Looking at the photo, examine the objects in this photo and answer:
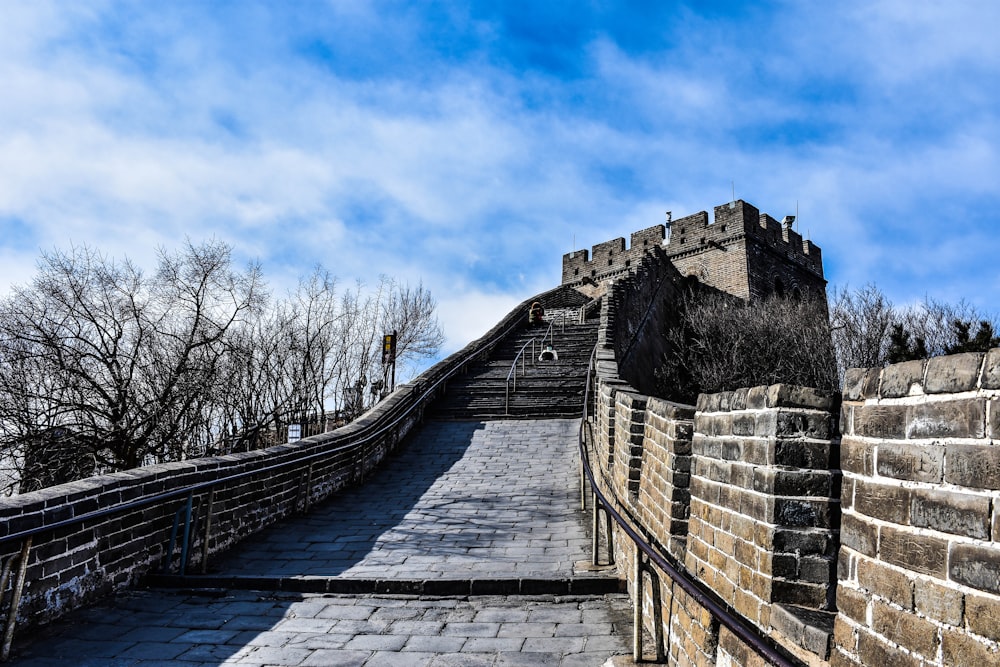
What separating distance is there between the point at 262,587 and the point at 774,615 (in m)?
4.38

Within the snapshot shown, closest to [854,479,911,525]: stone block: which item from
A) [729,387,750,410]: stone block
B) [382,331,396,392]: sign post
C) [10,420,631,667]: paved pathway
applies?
[729,387,750,410]: stone block

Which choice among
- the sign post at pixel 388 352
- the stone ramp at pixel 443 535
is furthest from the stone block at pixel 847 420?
the sign post at pixel 388 352

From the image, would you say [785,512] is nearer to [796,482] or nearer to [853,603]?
[796,482]

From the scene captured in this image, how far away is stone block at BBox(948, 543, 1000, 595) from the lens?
1.29m

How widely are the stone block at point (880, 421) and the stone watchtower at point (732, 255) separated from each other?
21593 mm

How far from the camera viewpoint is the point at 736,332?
19.1m

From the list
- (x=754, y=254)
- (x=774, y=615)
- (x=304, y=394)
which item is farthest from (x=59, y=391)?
(x=754, y=254)

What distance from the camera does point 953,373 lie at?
139 cm

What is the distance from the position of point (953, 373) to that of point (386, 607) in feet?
14.0

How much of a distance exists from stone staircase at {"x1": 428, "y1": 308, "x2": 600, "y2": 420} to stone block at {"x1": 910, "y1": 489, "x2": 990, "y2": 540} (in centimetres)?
1165

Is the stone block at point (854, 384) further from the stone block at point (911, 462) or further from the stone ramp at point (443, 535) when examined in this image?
the stone ramp at point (443, 535)

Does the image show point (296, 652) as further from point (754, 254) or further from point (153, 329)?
point (754, 254)

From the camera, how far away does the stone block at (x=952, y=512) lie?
1.33 metres

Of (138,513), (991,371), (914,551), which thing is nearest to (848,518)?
(914,551)
